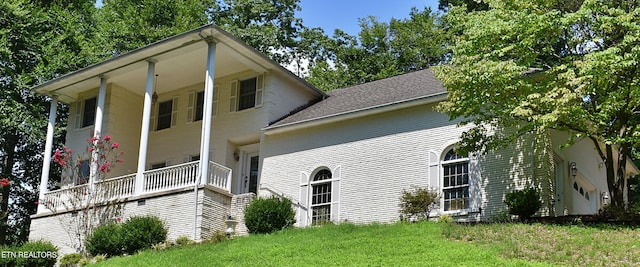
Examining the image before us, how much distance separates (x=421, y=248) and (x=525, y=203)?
3836 millimetres

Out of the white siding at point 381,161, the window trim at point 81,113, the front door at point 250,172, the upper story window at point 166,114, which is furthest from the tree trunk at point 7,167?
the white siding at point 381,161

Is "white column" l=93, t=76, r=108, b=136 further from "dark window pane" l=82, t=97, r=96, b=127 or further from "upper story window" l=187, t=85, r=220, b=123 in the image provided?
"upper story window" l=187, t=85, r=220, b=123

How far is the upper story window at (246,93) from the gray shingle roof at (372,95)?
1205 mm

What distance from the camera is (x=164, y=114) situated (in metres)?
26.3

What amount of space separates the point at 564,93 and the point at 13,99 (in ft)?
68.7

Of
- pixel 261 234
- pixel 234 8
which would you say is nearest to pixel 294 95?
pixel 261 234

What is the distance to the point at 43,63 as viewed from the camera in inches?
1154

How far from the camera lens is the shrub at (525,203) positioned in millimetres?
17359

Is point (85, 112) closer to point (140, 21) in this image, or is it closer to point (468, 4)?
point (140, 21)

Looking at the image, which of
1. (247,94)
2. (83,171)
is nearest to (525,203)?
(247,94)

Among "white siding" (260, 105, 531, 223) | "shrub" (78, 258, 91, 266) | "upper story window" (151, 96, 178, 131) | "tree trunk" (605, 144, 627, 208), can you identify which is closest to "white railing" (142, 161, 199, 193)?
"shrub" (78, 258, 91, 266)

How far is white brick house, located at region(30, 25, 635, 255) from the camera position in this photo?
63.8ft

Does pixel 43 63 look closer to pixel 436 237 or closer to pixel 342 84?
pixel 342 84

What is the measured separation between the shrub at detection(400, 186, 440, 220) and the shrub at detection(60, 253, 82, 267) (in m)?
8.65
